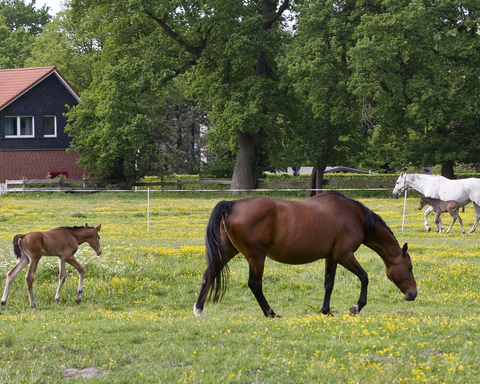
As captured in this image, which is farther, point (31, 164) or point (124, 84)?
point (31, 164)

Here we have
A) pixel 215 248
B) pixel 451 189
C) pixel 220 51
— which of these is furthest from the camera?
pixel 220 51

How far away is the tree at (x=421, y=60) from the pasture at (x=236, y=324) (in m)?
16.2

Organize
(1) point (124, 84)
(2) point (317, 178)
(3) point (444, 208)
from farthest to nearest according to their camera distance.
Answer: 1. (2) point (317, 178)
2. (1) point (124, 84)
3. (3) point (444, 208)

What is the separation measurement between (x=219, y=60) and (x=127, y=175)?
38.1 ft

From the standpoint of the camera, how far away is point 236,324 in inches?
280

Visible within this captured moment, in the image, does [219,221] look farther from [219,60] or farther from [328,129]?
[328,129]

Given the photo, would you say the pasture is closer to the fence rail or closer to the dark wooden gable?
the fence rail

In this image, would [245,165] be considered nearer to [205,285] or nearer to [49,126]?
[49,126]

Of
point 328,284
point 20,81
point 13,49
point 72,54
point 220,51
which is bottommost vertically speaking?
point 328,284

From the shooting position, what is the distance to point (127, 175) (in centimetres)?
3950

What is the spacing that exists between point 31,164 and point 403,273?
119 ft

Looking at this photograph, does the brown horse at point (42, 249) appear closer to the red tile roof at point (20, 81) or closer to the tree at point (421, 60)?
the tree at point (421, 60)

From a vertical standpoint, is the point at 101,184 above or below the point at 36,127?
below

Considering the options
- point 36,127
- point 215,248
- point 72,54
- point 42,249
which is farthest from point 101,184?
point 215,248
